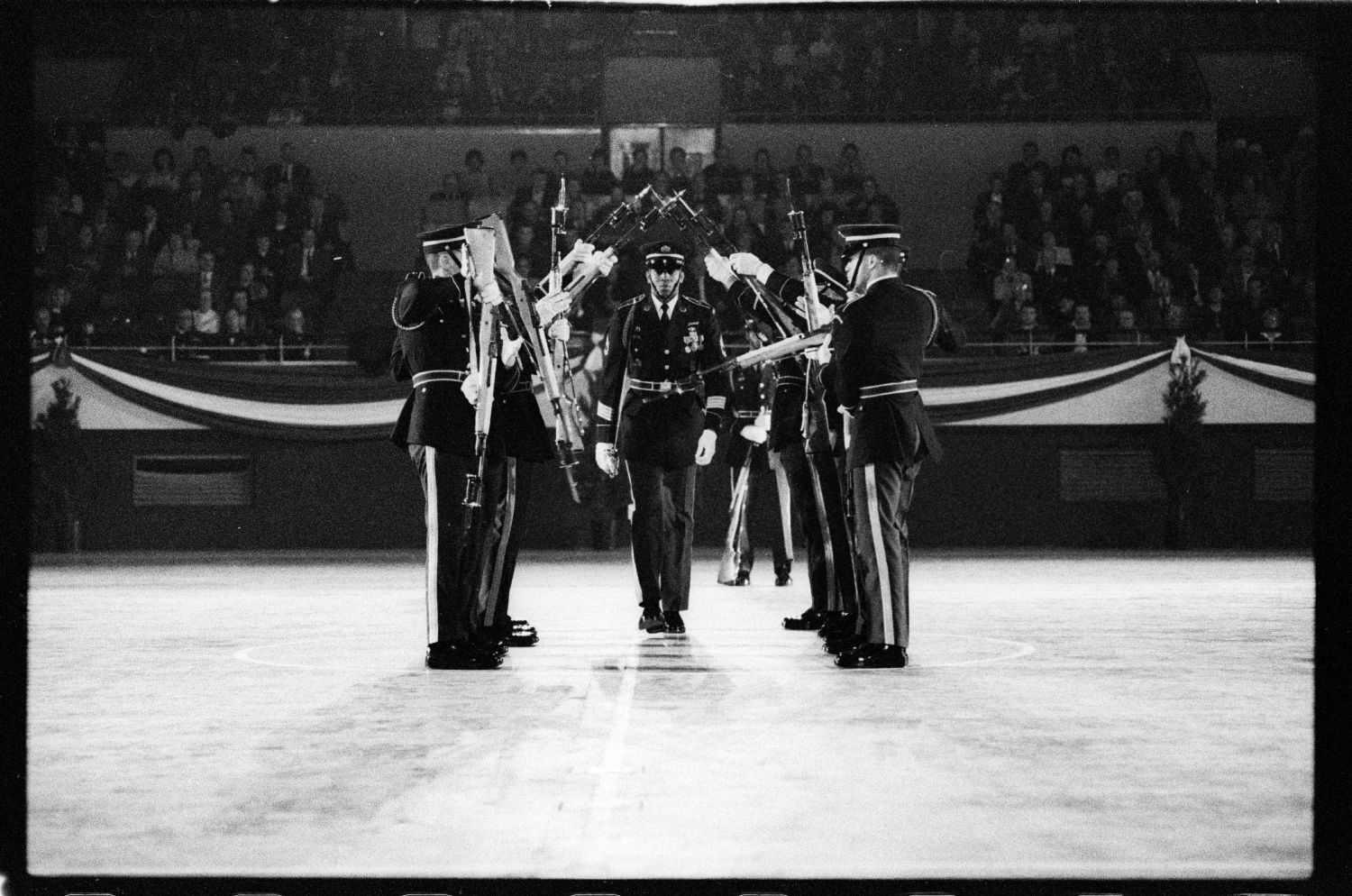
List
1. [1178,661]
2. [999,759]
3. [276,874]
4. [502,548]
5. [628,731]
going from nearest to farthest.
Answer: [276,874]
[999,759]
[628,731]
[1178,661]
[502,548]

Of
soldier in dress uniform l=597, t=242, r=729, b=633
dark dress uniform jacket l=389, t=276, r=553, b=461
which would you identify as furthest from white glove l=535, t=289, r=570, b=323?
dark dress uniform jacket l=389, t=276, r=553, b=461

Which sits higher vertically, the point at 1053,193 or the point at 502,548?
the point at 1053,193

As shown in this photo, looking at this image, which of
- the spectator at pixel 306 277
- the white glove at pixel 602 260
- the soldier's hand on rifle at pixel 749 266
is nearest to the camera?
the soldier's hand on rifle at pixel 749 266

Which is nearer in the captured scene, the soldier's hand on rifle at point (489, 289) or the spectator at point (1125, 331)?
the soldier's hand on rifle at point (489, 289)

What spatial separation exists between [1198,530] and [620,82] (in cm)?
909

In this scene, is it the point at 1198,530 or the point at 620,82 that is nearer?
the point at 1198,530

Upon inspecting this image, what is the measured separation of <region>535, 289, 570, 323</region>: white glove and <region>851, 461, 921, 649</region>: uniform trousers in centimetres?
193

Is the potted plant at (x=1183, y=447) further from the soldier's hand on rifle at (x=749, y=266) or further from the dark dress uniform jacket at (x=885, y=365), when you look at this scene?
the dark dress uniform jacket at (x=885, y=365)

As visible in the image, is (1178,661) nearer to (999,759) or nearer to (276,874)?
(999,759)

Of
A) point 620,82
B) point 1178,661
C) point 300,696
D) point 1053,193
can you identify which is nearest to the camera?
point 300,696

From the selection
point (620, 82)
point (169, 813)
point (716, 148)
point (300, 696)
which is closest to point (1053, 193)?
point (716, 148)

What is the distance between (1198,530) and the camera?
47.1ft

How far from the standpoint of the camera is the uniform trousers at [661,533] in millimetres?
7637

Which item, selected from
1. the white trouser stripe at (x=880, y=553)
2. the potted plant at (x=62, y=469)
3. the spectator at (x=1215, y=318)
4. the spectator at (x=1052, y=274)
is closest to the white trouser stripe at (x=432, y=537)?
the white trouser stripe at (x=880, y=553)
